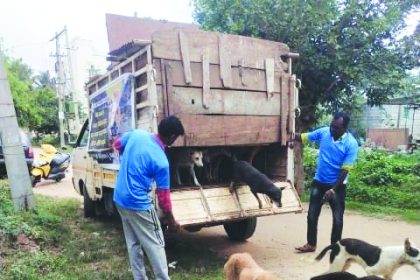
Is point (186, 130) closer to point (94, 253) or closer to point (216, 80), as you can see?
point (216, 80)

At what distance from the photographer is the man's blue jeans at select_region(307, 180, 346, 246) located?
194 inches

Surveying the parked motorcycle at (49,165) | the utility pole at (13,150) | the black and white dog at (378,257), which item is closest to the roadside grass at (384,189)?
the black and white dog at (378,257)

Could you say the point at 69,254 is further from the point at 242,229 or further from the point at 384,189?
the point at 384,189

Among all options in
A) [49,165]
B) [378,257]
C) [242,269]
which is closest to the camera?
[242,269]

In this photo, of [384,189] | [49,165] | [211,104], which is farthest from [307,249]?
[49,165]

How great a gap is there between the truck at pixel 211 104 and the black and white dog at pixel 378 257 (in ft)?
3.09

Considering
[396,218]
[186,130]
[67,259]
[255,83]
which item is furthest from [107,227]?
[396,218]

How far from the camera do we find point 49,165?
1181 centimetres

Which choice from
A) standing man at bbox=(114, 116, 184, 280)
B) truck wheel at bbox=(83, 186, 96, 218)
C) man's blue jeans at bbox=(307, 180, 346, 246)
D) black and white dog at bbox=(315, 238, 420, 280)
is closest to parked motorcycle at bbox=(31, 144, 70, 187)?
truck wheel at bbox=(83, 186, 96, 218)

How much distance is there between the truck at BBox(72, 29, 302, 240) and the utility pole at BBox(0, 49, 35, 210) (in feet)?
3.77

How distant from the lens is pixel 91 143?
6.35 m

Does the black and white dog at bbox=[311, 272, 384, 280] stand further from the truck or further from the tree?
the tree

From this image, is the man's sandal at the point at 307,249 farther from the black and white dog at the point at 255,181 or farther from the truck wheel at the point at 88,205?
the truck wheel at the point at 88,205

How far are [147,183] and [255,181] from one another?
1.58 metres
